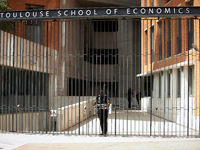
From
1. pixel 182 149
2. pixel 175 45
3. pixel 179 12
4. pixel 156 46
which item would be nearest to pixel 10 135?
pixel 182 149

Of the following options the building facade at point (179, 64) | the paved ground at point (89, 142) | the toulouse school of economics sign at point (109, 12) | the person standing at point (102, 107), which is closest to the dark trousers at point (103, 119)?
the person standing at point (102, 107)

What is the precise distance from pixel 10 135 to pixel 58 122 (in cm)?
329

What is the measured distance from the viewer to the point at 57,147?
9.69m

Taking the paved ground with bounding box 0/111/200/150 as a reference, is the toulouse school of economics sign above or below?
above

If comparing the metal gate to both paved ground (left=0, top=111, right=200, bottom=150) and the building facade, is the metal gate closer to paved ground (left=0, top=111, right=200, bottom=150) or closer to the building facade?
the building facade

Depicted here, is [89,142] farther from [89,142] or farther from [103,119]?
[103,119]

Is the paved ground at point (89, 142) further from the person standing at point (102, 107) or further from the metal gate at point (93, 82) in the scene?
the person standing at point (102, 107)

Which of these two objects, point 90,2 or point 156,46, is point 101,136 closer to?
point 156,46

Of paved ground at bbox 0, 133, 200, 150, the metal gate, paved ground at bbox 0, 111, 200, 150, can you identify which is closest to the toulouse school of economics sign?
the metal gate

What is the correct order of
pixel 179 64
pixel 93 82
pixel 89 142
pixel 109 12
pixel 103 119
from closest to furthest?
pixel 89 142, pixel 109 12, pixel 103 119, pixel 179 64, pixel 93 82

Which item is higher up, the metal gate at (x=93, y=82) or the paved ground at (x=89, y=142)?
the metal gate at (x=93, y=82)

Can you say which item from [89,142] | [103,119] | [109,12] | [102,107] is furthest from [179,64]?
[89,142]

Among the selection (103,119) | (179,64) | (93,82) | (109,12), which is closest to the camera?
(109,12)

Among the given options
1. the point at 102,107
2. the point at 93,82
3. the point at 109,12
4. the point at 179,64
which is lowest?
the point at 102,107
